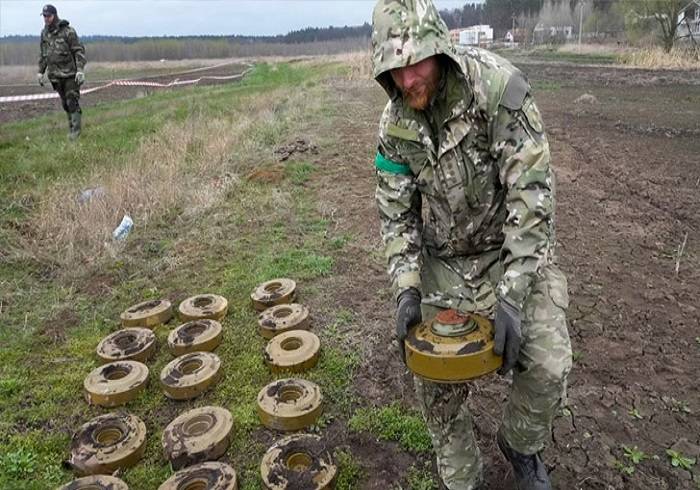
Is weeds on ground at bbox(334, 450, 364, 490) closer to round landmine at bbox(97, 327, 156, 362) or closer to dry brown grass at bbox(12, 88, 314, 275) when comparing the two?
round landmine at bbox(97, 327, 156, 362)

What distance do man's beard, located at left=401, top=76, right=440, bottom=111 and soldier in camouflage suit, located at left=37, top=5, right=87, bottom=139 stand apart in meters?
11.2

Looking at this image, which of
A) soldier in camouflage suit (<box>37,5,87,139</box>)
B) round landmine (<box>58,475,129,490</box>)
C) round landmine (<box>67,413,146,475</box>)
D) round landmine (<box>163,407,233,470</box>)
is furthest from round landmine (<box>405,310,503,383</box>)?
soldier in camouflage suit (<box>37,5,87,139</box>)

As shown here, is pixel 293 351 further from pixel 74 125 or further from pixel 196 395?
pixel 74 125

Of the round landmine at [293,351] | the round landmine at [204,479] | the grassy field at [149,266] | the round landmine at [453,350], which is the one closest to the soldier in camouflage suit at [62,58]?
the grassy field at [149,266]

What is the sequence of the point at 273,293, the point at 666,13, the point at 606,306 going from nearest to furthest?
1. the point at 606,306
2. the point at 273,293
3. the point at 666,13

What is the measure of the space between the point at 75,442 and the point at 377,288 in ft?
8.87

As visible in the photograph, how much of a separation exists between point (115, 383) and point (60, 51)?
1010 cm

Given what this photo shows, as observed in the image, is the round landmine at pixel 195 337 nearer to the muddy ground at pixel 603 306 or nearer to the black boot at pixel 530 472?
the muddy ground at pixel 603 306

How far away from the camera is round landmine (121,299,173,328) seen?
4.68 meters

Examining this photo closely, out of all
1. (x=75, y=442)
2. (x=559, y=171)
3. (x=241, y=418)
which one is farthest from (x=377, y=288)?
(x=559, y=171)

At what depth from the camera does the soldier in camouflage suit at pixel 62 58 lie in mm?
11414

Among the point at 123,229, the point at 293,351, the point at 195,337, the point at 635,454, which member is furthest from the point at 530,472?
the point at 123,229

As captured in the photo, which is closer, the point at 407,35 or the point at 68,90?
the point at 407,35

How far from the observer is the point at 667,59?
81.0 ft
